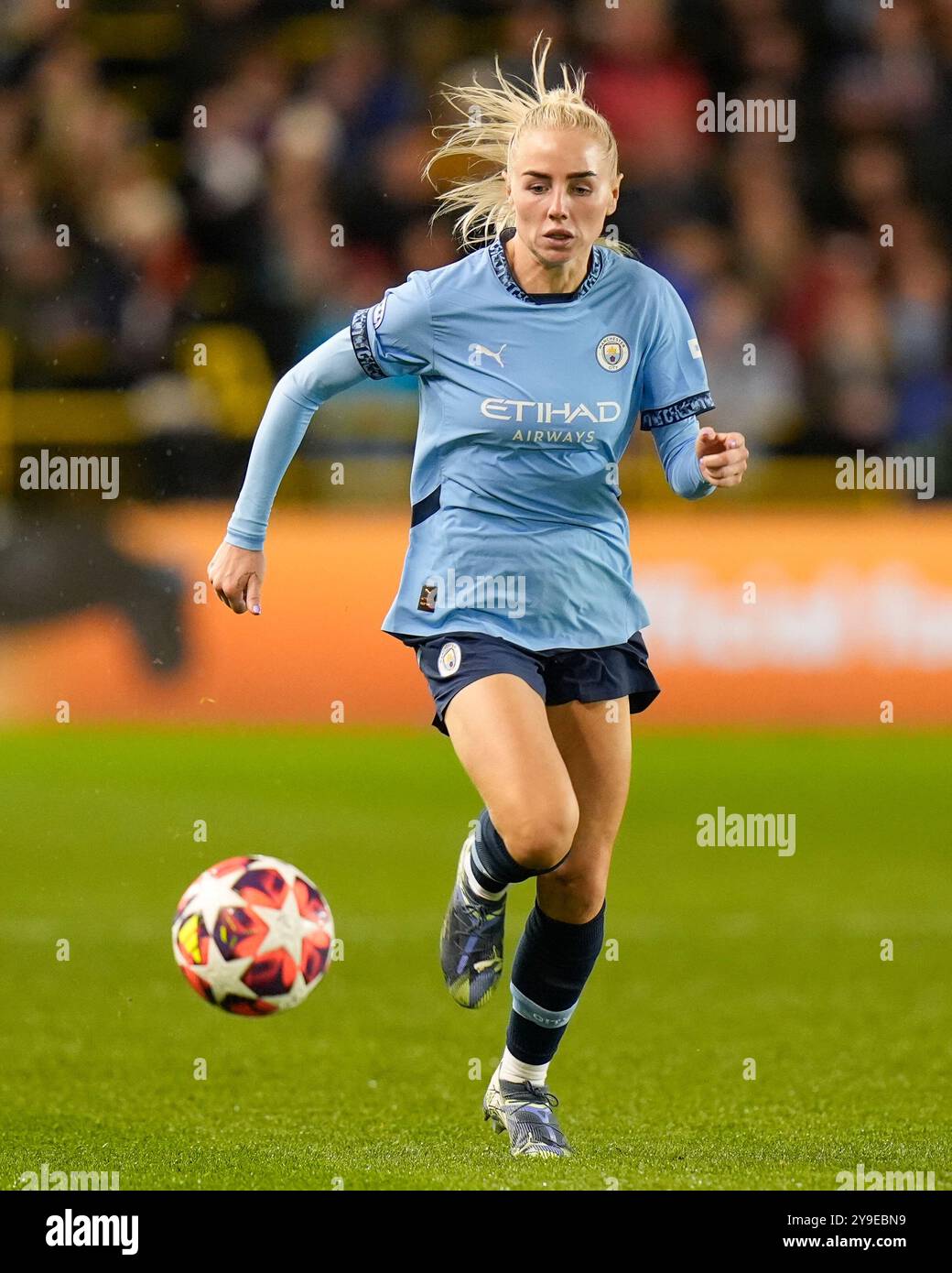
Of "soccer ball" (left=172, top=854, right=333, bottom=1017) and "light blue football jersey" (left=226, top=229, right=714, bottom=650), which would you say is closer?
"soccer ball" (left=172, top=854, right=333, bottom=1017)

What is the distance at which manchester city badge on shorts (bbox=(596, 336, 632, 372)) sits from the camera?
486cm

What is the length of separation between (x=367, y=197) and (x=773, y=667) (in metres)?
3.90

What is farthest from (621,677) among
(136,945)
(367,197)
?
(367,197)

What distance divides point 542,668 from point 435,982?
2.59m

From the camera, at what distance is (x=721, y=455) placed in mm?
4590

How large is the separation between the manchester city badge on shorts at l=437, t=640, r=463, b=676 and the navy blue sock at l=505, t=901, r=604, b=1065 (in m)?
0.66

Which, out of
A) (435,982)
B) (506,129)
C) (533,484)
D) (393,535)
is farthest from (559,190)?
(393,535)

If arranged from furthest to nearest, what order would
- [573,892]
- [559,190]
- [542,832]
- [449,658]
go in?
1. [573,892]
2. [449,658]
3. [559,190]
4. [542,832]

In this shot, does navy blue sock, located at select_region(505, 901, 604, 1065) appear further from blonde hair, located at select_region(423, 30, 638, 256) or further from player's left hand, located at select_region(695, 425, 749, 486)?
blonde hair, located at select_region(423, 30, 638, 256)

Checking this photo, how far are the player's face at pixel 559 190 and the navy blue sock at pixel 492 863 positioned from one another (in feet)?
4.23

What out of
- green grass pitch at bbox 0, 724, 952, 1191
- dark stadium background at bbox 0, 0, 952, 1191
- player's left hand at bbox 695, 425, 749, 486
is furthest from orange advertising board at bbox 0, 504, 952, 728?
player's left hand at bbox 695, 425, 749, 486

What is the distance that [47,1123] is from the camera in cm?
508

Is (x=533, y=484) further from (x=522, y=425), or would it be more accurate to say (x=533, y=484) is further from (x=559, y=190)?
(x=559, y=190)

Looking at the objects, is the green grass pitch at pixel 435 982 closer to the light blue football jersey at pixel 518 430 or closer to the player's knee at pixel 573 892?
the player's knee at pixel 573 892
